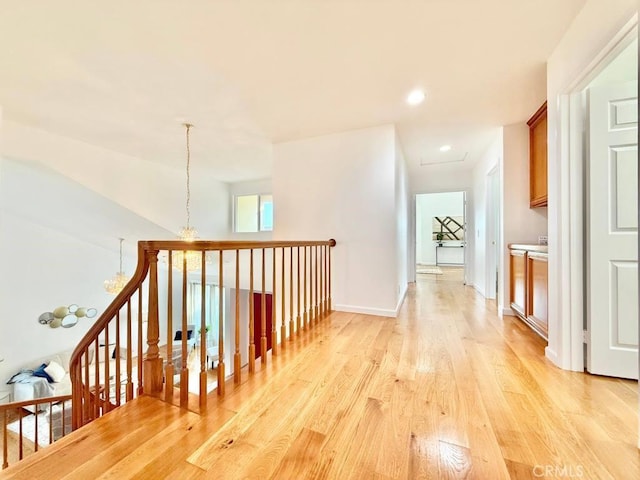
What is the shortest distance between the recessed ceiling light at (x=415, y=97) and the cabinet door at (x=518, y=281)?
5.93 feet

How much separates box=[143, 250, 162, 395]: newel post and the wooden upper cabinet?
3.37m

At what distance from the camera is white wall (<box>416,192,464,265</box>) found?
9.09 metres

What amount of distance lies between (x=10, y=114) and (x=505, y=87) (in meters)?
4.90

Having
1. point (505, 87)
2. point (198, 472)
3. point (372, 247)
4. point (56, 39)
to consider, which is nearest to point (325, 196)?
point (372, 247)

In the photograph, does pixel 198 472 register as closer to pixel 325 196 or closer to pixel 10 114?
pixel 325 196

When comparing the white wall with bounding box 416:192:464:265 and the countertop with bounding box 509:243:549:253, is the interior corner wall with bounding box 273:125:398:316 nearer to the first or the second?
the countertop with bounding box 509:243:549:253

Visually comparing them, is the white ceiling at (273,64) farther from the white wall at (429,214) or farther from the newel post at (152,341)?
the white wall at (429,214)

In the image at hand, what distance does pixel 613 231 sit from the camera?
162 cm

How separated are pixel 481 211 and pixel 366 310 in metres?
2.82

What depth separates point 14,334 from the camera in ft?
16.4

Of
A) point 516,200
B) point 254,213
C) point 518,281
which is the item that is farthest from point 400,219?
point 254,213

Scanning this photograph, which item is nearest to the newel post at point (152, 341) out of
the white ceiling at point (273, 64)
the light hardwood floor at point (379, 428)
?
the light hardwood floor at point (379, 428)

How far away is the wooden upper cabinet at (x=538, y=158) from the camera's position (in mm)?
2600

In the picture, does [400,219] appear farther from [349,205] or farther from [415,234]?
[415,234]
